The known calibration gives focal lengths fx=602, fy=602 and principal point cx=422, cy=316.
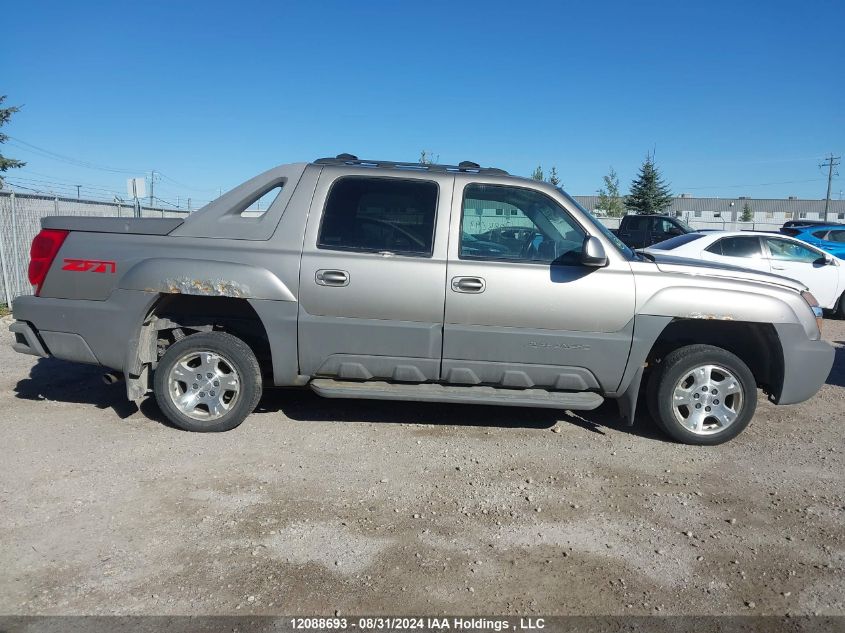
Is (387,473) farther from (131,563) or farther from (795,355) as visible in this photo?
(795,355)

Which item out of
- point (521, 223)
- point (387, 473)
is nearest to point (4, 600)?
point (387, 473)

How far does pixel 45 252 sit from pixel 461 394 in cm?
322

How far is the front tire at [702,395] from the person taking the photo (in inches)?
177

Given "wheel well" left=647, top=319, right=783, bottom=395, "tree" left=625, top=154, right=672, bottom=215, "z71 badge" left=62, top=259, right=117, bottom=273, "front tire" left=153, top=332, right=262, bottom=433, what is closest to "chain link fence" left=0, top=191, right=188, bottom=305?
"z71 badge" left=62, top=259, right=117, bottom=273

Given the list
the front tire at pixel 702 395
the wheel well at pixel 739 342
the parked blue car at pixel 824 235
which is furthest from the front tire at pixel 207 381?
the parked blue car at pixel 824 235

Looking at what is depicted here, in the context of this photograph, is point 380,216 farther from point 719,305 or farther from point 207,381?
point 719,305

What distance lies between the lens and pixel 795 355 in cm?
446

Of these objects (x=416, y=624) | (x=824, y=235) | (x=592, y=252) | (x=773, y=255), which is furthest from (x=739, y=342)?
(x=824, y=235)

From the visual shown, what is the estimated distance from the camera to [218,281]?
428 centimetres

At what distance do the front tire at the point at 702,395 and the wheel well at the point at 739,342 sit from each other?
0.72 ft

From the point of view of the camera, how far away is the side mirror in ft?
13.6

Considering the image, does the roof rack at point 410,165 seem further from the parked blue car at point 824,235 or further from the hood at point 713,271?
the parked blue car at point 824,235

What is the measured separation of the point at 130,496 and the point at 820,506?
167 inches

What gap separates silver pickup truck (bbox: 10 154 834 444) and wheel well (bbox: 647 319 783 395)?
50 millimetres
